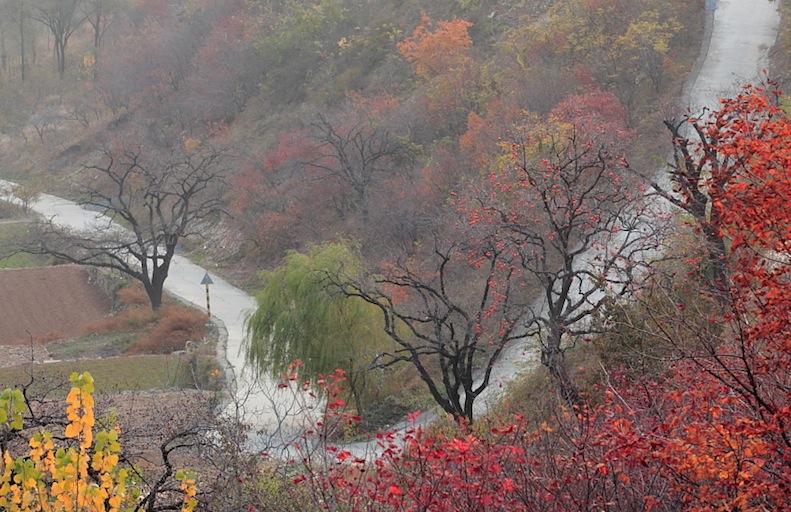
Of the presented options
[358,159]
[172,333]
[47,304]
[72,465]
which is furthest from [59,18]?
[72,465]

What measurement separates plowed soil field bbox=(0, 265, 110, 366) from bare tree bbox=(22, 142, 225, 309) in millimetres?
1097

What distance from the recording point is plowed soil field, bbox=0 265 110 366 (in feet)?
112

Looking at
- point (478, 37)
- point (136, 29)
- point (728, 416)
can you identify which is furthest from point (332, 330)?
point (136, 29)

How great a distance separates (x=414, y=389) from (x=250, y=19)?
4507 cm

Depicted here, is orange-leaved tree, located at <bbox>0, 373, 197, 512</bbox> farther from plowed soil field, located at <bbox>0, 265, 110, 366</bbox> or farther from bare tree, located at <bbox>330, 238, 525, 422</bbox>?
plowed soil field, located at <bbox>0, 265, 110, 366</bbox>

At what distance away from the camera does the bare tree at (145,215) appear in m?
34.1

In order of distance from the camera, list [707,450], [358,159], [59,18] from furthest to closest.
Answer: [59,18] < [358,159] < [707,450]

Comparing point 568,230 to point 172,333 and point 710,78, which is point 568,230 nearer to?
point 710,78

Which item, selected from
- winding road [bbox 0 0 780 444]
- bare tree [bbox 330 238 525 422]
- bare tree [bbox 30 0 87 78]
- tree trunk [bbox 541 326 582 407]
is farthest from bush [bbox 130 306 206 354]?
bare tree [bbox 30 0 87 78]

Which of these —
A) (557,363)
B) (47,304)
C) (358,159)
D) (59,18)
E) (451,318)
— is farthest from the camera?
(59,18)

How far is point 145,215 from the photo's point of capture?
49.1 metres

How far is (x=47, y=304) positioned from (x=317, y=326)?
735 inches

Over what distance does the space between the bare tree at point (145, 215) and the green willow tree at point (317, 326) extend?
1030cm

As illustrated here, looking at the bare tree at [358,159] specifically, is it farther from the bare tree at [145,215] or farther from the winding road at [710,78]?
the winding road at [710,78]
